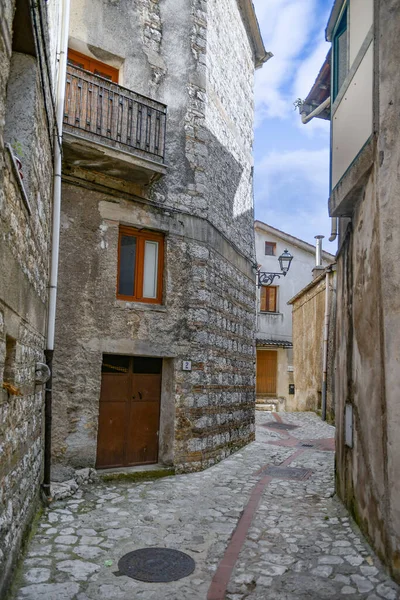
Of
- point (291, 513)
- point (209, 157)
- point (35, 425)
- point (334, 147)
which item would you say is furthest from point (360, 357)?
point (209, 157)

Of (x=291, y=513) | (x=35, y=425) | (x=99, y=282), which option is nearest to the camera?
(x=35, y=425)

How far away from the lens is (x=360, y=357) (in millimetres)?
5457

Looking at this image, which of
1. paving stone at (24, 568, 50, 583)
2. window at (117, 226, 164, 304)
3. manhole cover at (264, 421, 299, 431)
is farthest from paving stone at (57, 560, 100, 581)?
manhole cover at (264, 421, 299, 431)

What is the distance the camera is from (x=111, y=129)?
7.30m

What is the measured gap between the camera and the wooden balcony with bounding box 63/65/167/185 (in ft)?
22.6

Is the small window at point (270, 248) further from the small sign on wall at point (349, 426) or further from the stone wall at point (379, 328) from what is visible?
the small sign on wall at point (349, 426)

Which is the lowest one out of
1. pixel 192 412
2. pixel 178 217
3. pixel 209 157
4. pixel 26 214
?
pixel 192 412

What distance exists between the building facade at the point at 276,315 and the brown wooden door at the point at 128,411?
15546mm

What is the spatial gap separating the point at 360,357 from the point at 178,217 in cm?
398

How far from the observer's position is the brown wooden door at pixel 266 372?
941 inches

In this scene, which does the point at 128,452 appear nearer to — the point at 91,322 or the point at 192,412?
the point at 192,412

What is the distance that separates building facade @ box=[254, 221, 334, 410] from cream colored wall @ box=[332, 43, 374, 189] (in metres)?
17.2

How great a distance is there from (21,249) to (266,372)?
2125 centimetres

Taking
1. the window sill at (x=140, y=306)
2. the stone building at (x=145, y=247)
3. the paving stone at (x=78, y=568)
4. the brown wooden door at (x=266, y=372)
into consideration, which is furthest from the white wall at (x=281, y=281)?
the paving stone at (x=78, y=568)
